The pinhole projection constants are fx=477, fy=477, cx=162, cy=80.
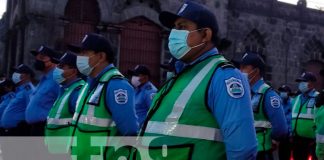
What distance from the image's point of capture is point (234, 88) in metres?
2.86

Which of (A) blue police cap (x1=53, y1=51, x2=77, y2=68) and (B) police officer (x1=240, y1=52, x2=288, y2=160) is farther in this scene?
(A) blue police cap (x1=53, y1=51, x2=77, y2=68)

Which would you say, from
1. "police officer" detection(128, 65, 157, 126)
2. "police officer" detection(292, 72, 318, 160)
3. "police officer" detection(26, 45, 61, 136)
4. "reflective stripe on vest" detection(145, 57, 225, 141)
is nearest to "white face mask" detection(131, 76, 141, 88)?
"police officer" detection(128, 65, 157, 126)

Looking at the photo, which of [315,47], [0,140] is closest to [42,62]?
[0,140]

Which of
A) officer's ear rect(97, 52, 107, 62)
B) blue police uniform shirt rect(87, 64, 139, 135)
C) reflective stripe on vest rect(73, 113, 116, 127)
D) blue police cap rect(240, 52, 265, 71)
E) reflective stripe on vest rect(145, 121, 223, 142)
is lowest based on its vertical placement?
reflective stripe on vest rect(73, 113, 116, 127)

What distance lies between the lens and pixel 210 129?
2.96m

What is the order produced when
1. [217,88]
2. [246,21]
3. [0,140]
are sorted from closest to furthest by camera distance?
[217,88] → [0,140] → [246,21]

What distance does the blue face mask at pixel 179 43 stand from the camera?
3.21m

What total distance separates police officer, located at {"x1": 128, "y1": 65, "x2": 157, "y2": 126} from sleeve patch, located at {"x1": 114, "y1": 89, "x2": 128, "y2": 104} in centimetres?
472

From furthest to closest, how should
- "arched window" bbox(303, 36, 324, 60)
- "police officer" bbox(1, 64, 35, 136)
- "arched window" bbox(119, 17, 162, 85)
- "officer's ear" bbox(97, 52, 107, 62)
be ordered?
1. "arched window" bbox(303, 36, 324, 60)
2. "arched window" bbox(119, 17, 162, 85)
3. "police officer" bbox(1, 64, 35, 136)
4. "officer's ear" bbox(97, 52, 107, 62)

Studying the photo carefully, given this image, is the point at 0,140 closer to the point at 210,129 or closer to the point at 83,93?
the point at 83,93

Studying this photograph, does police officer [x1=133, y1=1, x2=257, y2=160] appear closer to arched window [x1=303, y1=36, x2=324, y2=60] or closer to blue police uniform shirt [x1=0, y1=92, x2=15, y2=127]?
blue police uniform shirt [x1=0, y1=92, x2=15, y2=127]

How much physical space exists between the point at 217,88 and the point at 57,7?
482 inches

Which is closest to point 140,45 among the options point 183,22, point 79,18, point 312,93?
point 79,18

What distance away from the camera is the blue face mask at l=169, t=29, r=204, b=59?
3.21 m
